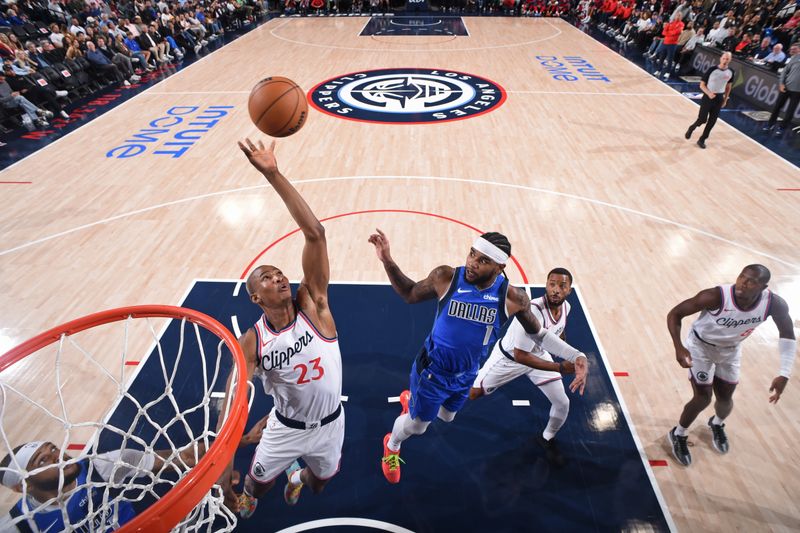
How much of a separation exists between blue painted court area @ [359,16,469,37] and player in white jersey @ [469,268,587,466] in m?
17.6

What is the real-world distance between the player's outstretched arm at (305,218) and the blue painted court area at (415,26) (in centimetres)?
1801

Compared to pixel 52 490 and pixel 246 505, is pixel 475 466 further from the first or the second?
pixel 52 490

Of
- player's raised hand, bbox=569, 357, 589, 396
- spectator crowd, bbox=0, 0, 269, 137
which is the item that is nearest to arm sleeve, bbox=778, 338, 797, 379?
player's raised hand, bbox=569, 357, 589, 396

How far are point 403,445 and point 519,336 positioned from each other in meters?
1.41

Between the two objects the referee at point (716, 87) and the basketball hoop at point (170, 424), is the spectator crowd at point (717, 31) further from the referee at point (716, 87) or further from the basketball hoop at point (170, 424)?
the basketball hoop at point (170, 424)

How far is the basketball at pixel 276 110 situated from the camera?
14.3 ft

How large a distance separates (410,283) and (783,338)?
2.80 metres

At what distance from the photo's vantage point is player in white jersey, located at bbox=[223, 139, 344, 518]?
8.65ft

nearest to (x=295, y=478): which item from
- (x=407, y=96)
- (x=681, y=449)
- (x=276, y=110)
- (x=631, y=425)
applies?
(x=631, y=425)

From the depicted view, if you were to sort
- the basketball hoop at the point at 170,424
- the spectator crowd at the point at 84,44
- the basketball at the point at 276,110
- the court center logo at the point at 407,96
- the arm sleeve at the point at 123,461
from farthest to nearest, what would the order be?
the court center logo at the point at 407,96 < the spectator crowd at the point at 84,44 < the basketball at the point at 276,110 < the arm sleeve at the point at 123,461 < the basketball hoop at the point at 170,424

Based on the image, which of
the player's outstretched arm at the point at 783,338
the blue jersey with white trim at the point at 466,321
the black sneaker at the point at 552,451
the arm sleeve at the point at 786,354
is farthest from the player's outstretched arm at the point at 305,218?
the arm sleeve at the point at 786,354

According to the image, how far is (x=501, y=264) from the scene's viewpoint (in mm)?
2941

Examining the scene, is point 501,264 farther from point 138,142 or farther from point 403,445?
point 138,142

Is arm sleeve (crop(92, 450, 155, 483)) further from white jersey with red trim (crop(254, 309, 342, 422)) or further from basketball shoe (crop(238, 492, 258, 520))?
white jersey with red trim (crop(254, 309, 342, 422))
